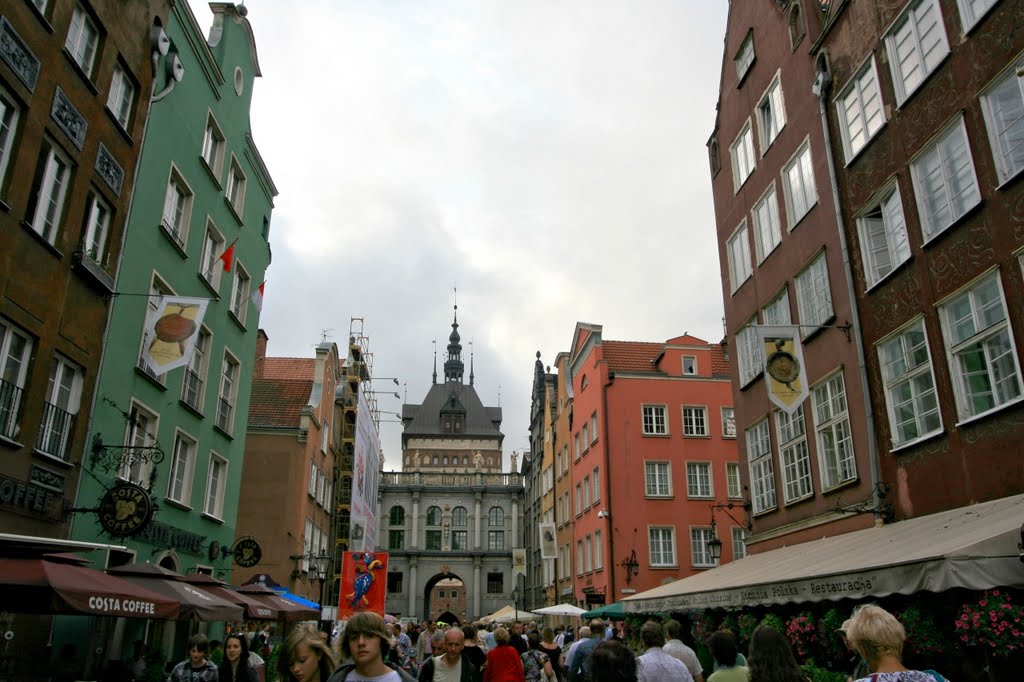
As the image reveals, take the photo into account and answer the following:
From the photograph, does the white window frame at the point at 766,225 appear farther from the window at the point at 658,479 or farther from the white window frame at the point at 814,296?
the window at the point at 658,479

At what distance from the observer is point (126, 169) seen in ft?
51.0

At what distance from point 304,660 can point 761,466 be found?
16190mm

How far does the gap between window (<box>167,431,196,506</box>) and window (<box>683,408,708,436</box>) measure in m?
21.3

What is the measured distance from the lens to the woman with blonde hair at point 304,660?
458 centimetres

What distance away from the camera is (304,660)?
4.59 meters

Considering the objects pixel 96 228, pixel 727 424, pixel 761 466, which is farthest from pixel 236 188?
pixel 727 424

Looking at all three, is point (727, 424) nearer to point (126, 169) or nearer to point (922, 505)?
point (922, 505)

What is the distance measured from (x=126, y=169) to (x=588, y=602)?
27585 mm

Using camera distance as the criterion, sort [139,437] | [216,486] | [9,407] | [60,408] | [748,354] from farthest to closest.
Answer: [216,486], [748,354], [139,437], [60,408], [9,407]

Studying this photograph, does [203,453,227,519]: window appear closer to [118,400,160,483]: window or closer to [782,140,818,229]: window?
[118,400,160,483]: window

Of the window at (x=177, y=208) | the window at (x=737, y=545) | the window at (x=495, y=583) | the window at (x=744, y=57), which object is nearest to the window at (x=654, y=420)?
the window at (x=737, y=545)

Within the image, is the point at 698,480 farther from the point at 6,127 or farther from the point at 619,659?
the point at 619,659

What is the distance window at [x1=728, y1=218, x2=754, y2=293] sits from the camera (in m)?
20.2

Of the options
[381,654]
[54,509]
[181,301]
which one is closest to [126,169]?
[181,301]
